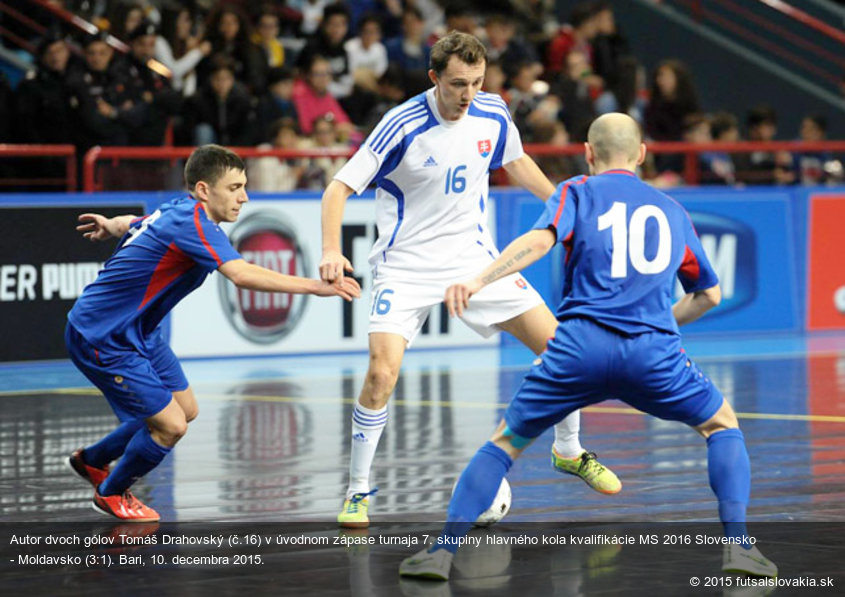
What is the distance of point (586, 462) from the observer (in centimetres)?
848

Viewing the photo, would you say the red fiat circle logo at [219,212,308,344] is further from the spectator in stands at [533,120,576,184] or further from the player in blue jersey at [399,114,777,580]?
the player in blue jersey at [399,114,777,580]

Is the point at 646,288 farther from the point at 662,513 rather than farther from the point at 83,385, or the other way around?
the point at 83,385

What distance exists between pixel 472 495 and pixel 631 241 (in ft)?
4.12

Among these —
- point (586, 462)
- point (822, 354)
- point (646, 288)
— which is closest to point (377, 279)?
point (586, 462)

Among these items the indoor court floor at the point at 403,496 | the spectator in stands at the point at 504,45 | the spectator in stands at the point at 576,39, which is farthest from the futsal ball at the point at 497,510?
the spectator in stands at the point at 576,39

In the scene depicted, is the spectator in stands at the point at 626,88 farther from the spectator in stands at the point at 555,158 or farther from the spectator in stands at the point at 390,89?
the spectator in stands at the point at 390,89

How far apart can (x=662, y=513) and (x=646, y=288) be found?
6.56 ft

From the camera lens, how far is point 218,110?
1764 cm

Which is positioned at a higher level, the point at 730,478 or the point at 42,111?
the point at 42,111

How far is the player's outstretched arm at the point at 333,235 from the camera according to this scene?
7387 millimetres

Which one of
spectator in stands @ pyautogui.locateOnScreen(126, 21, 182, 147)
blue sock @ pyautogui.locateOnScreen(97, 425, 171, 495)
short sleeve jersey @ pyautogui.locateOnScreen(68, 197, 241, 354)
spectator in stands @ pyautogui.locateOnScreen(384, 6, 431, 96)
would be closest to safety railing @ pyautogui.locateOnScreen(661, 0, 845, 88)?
spectator in stands @ pyautogui.locateOnScreen(384, 6, 431, 96)

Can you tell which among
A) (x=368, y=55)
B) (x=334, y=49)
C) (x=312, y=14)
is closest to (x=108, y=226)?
(x=334, y=49)

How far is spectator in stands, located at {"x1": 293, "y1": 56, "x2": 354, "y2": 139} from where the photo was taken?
18.8 metres

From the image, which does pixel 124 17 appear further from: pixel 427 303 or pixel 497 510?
pixel 497 510
